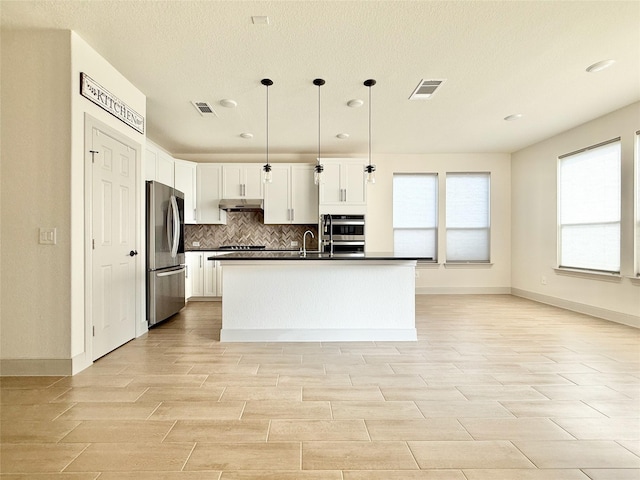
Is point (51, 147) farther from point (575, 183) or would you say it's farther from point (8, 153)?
point (575, 183)

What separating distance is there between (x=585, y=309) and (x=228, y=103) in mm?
5861

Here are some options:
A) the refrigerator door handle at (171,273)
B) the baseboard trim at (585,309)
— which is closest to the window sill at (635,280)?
the baseboard trim at (585,309)

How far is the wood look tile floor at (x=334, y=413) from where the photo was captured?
1606 millimetres

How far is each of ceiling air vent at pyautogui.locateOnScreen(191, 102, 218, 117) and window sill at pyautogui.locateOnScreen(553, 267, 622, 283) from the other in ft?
19.1

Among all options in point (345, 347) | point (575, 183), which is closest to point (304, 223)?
point (345, 347)

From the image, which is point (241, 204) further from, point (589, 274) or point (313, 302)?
point (589, 274)

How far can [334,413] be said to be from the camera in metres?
2.09

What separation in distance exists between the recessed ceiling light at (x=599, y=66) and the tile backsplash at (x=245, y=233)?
182 inches

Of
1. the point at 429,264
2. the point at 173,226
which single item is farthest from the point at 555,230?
the point at 173,226

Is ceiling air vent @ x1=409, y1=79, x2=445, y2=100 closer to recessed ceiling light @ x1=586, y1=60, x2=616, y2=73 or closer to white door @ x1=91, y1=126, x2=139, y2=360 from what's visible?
recessed ceiling light @ x1=586, y1=60, x2=616, y2=73

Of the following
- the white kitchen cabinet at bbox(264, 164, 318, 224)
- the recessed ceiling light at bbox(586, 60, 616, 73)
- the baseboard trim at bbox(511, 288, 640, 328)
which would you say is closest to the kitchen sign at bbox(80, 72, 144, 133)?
the white kitchen cabinet at bbox(264, 164, 318, 224)

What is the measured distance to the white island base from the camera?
11.8ft

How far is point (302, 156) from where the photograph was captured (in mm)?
6668

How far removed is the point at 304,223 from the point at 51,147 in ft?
13.8
